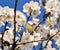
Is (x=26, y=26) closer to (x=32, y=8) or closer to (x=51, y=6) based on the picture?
(x=32, y=8)

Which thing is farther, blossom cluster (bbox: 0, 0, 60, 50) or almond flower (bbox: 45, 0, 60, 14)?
almond flower (bbox: 45, 0, 60, 14)

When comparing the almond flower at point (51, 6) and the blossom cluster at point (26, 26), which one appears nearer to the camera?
the blossom cluster at point (26, 26)

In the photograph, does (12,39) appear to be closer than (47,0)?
Yes

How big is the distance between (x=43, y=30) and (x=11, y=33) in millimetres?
375

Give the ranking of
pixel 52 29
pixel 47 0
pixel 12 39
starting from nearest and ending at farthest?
pixel 12 39
pixel 47 0
pixel 52 29

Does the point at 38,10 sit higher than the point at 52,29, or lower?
higher

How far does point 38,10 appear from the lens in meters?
1.19

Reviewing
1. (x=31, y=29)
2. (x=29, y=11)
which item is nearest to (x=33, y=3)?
(x=29, y=11)

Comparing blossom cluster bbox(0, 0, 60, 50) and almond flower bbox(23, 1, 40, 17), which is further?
almond flower bbox(23, 1, 40, 17)

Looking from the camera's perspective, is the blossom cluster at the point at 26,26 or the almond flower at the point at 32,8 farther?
the almond flower at the point at 32,8

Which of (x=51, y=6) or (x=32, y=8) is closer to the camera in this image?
(x=32, y=8)

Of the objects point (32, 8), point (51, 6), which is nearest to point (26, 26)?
point (32, 8)

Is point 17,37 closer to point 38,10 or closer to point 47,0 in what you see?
point 38,10

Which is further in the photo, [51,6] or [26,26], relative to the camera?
[51,6]
